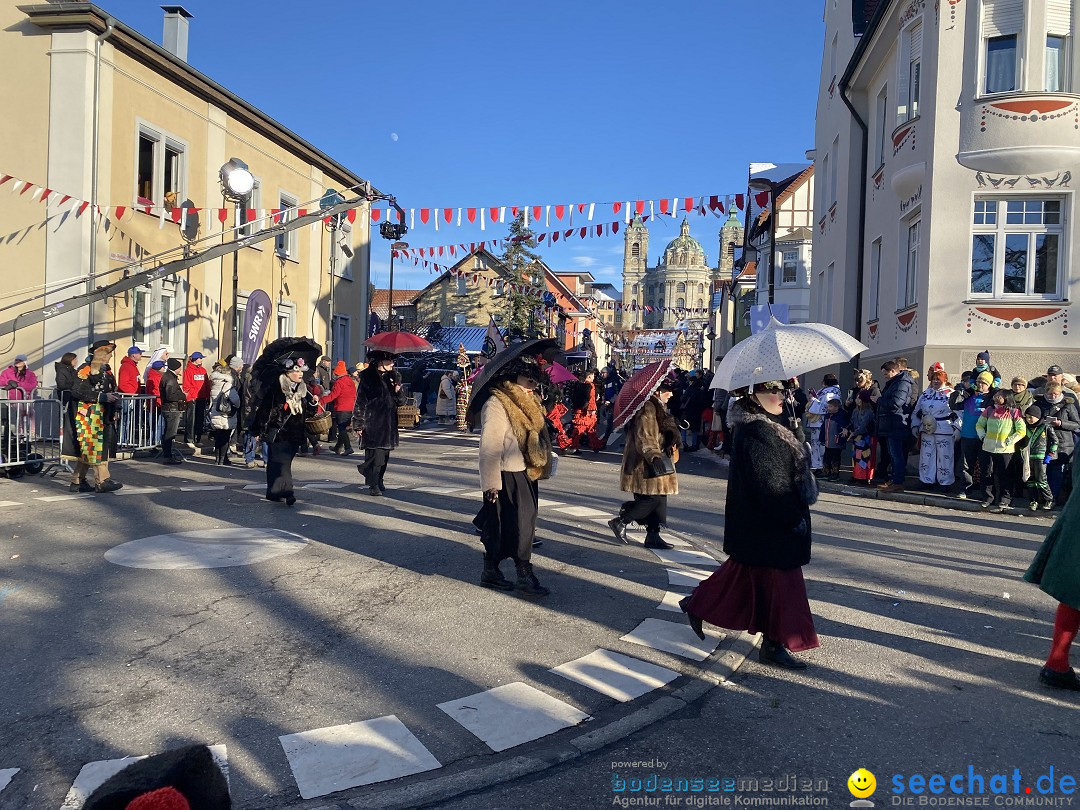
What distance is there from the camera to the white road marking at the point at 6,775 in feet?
11.1

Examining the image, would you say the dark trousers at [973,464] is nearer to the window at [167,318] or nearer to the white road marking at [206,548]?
the white road marking at [206,548]

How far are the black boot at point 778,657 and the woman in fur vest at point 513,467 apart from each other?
6.00ft

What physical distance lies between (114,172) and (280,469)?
35.4ft

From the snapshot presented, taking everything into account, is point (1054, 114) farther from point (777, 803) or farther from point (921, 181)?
point (777, 803)

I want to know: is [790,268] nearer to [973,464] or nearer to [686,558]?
[973,464]

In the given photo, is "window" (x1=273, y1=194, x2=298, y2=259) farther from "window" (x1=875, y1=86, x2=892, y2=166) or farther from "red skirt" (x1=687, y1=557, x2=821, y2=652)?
"red skirt" (x1=687, y1=557, x2=821, y2=652)

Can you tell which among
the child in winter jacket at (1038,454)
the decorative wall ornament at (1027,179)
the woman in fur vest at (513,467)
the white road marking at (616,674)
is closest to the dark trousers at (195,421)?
the woman in fur vest at (513,467)

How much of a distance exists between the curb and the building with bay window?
11.9 metres

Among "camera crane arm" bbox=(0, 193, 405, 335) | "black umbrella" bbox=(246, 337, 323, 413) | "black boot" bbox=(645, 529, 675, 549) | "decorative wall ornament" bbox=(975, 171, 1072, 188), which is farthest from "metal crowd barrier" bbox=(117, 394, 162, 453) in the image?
"decorative wall ornament" bbox=(975, 171, 1072, 188)

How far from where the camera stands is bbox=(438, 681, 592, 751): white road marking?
3934 mm

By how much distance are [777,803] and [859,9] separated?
80.2ft

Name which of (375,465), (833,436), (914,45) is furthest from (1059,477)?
(914,45)

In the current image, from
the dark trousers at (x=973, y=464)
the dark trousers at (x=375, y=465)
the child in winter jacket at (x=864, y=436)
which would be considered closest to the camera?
the dark trousers at (x=375, y=465)

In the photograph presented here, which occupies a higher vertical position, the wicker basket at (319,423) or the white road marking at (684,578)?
the wicker basket at (319,423)
